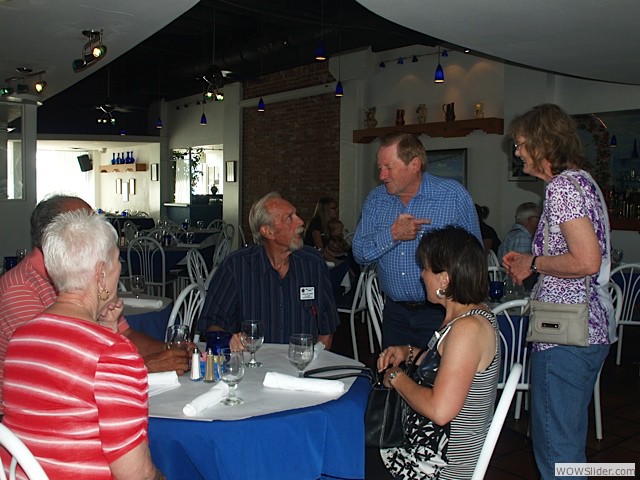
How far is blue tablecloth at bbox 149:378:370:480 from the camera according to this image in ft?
5.82

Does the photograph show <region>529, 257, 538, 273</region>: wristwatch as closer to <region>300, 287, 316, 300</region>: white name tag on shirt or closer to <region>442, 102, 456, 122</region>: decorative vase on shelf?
<region>300, 287, 316, 300</region>: white name tag on shirt

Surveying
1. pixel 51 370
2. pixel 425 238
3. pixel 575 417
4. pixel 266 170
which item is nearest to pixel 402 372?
pixel 425 238

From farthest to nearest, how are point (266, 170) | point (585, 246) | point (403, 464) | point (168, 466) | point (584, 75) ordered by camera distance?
point (266, 170), point (584, 75), point (585, 246), point (403, 464), point (168, 466)

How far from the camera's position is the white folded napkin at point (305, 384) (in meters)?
2.06

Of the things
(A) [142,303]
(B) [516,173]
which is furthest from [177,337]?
(B) [516,173]

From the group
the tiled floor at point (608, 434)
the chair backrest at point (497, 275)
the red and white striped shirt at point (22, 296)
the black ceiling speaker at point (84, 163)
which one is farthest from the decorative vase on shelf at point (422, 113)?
the black ceiling speaker at point (84, 163)

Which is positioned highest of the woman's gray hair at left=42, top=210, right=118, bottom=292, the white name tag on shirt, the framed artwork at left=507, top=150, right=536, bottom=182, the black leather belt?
the framed artwork at left=507, top=150, right=536, bottom=182

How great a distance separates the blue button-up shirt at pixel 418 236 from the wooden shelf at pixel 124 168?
51.8 ft

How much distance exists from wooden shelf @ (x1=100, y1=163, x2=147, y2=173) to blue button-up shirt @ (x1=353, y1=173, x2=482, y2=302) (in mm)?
15790

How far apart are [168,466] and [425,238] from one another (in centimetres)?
102

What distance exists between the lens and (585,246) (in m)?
2.18

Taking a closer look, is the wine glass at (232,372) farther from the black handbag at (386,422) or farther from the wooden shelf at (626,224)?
the wooden shelf at (626,224)

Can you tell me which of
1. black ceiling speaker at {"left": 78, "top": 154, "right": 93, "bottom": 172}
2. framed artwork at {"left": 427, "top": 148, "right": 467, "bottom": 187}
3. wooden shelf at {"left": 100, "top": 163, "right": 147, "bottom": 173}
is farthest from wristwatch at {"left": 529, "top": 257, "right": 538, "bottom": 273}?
black ceiling speaker at {"left": 78, "top": 154, "right": 93, "bottom": 172}

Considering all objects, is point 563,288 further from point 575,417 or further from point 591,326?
point 575,417
